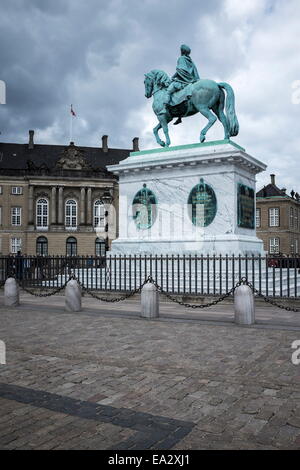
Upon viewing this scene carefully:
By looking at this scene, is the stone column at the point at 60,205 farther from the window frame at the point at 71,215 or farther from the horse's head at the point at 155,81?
the horse's head at the point at 155,81

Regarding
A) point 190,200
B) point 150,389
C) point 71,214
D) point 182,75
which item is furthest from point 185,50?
point 71,214

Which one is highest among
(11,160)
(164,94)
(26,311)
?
(11,160)

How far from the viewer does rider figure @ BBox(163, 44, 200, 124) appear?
1611cm

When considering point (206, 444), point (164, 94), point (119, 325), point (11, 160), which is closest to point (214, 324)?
point (119, 325)

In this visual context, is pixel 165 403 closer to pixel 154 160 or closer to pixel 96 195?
pixel 154 160

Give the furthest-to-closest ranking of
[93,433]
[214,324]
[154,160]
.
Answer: [154,160] → [214,324] → [93,433]

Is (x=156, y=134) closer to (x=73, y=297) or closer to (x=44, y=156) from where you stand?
(x=73, y=297)

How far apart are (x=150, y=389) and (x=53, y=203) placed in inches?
2243

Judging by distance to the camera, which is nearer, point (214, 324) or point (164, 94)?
point (214, 324)

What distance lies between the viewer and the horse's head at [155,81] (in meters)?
16.5

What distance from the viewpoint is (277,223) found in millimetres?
56062

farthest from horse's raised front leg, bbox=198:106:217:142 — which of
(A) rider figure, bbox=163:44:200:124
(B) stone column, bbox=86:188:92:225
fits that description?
(B) stone column, bbox=86:188:92:225

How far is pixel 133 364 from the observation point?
221 inches

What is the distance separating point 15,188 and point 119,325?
5441 cm
